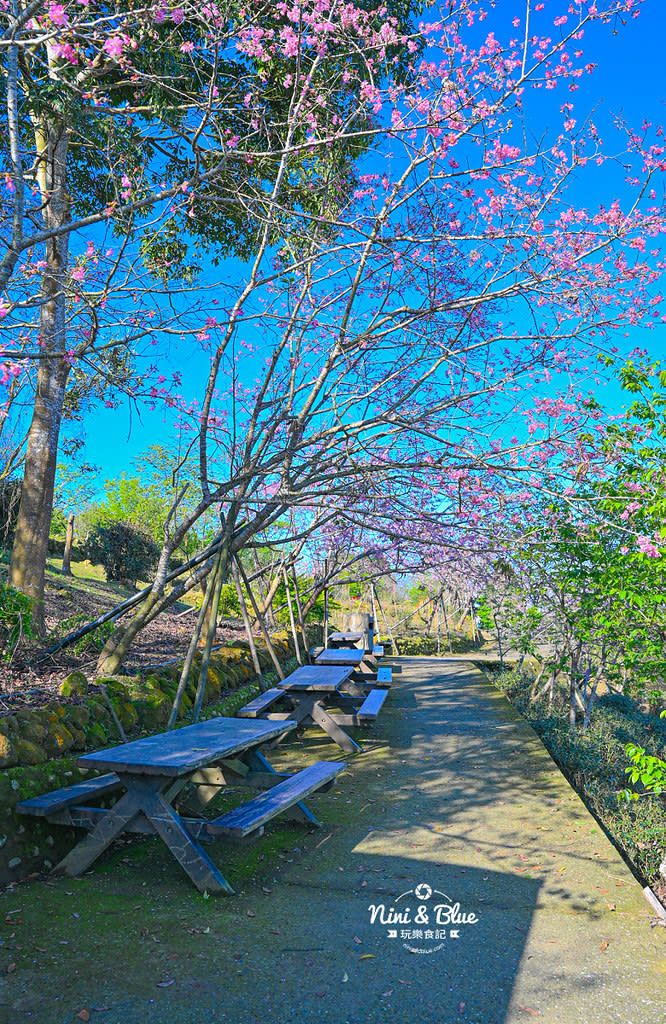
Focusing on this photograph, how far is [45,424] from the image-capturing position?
7.09m

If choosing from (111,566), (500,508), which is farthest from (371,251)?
(111,566)

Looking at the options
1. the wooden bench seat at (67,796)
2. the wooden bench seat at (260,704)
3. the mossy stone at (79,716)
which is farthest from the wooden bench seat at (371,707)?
the wooden bench seat at (67,796)

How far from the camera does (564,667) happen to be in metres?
8.67

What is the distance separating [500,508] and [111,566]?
32.3 feet

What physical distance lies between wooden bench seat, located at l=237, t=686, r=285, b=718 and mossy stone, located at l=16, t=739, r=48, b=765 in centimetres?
228

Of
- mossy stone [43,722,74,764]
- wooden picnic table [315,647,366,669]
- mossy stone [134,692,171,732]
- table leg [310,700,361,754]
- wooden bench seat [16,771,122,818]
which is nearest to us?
wooden bench seat [16,771,122,818]

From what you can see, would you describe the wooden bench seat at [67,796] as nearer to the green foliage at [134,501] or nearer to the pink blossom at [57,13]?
the pink blossom at [57,13]

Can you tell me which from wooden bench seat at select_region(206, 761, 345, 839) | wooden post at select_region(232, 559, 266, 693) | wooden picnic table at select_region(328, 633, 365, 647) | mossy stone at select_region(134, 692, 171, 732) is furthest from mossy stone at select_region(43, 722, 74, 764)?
wooden picnic table at select_region(328, 633, 365, 647)

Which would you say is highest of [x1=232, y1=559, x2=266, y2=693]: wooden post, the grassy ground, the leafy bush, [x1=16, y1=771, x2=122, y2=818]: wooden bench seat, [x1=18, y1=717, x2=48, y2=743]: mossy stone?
the leafy bush

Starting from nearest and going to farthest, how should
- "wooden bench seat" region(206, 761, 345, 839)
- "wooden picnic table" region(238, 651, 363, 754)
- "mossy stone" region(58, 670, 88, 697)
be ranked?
1. "wooden bench seat" region(206, 761, 345, 839)
2. "mossy stone" region(58, 670, 88, 697)
3. "wooden picnic table" region(238, 651, 363, 754)

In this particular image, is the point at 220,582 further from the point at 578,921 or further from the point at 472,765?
the point at 578,921

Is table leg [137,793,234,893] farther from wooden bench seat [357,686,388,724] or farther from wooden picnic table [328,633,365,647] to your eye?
wooden picnic table [328,633,365,647]

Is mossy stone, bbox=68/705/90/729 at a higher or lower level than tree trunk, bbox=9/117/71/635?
lower

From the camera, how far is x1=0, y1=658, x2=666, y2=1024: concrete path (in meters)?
2.67
